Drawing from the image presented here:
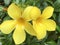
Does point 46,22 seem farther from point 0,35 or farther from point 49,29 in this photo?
point 0,35

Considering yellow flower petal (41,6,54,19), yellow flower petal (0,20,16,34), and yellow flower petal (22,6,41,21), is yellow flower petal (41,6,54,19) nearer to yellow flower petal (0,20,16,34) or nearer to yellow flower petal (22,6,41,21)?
yellow flower petal (22,6,41,21)

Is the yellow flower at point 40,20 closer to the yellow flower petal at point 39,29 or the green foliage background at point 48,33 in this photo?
the yellow flower petal at point 39,29

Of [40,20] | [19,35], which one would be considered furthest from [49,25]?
[19,35]

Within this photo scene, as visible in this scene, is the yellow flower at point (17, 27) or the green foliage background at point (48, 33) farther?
the green foliage background at point (48, 33)

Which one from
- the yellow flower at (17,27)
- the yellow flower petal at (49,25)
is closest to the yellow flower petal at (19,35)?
the yellow flower at (17,27)

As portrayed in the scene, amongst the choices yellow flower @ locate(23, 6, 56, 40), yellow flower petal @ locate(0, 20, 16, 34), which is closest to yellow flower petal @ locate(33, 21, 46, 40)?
yellow flower @ locate(23, 6, 56, 40)

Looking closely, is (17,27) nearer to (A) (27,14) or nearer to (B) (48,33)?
(A) (27,14)
